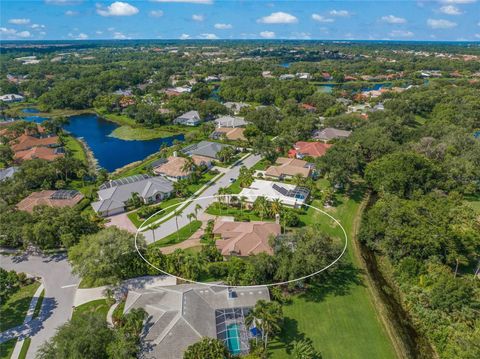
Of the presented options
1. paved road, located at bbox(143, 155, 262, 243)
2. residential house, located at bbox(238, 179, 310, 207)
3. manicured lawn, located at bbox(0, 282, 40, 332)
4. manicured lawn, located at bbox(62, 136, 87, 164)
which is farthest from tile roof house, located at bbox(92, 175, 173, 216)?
manicured lawn, located at bbox(62, 136, 87, 164)

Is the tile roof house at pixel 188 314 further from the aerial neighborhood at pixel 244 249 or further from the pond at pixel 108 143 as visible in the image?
the pond at pixel 108 143

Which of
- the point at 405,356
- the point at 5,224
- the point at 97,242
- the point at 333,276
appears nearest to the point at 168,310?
the point at 97,242

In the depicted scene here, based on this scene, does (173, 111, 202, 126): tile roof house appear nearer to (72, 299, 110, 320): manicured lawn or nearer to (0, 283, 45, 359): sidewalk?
(0, 283, 45, 359): sidewalk

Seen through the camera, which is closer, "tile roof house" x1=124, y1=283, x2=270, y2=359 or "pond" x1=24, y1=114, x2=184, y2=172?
"tile roof house" x1=124, y1=283, x2=270, y2=359

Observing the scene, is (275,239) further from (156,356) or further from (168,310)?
(156,356)

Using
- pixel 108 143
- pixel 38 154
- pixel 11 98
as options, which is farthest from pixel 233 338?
pixel 11 98

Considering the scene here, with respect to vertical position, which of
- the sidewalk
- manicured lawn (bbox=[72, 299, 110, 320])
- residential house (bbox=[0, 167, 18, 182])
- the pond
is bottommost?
the pond

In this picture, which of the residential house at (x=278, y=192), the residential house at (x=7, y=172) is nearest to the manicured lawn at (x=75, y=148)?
the residential house at (x=7, y=172)
